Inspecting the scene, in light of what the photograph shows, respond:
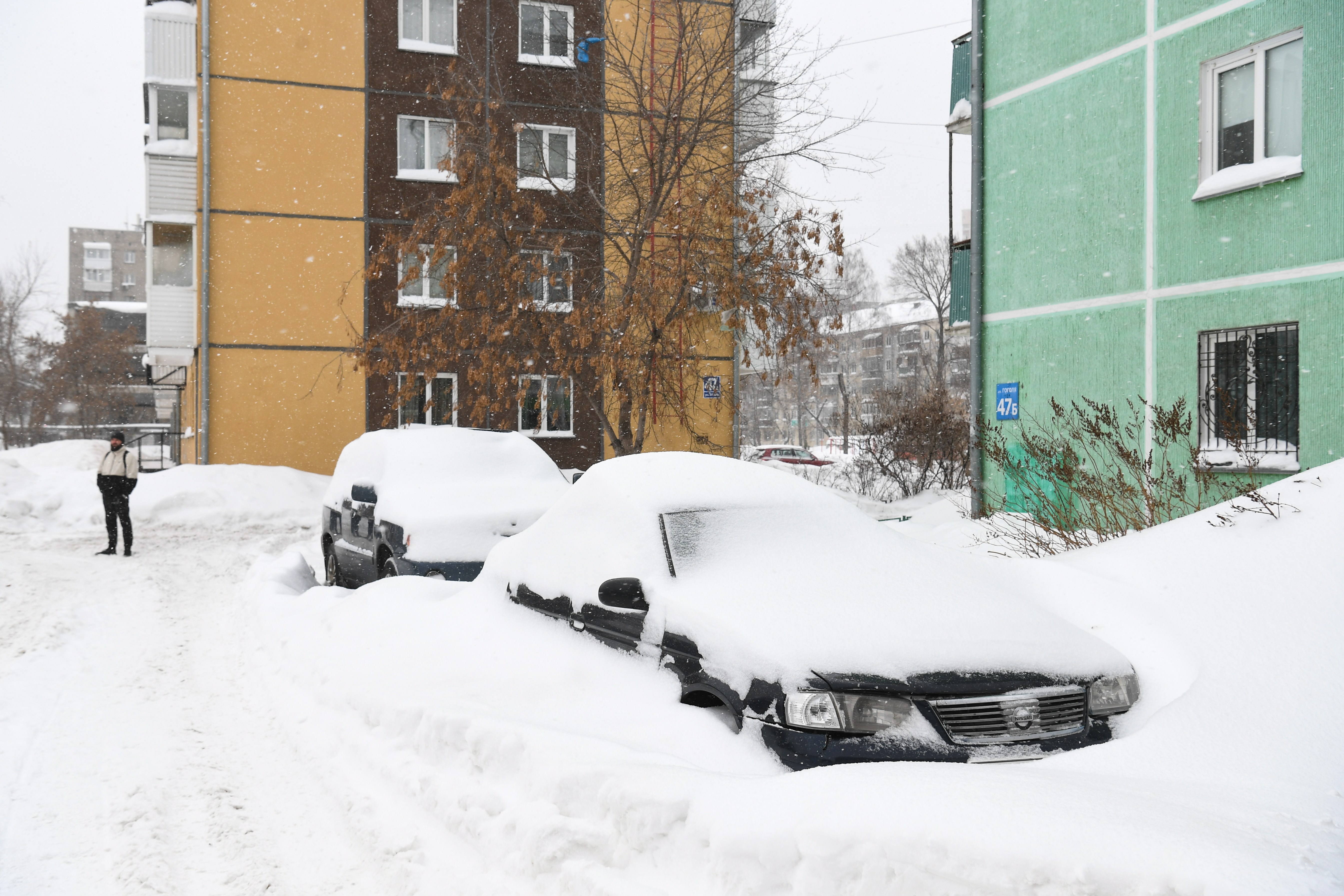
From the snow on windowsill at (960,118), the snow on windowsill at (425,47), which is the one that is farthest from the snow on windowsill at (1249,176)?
the snow on windowsill at (425,47)

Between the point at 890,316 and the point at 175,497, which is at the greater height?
the point at 890,316

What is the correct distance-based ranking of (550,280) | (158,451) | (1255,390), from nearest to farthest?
(1255,390) < (550,280) < (158,451)

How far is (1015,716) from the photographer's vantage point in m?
3.90

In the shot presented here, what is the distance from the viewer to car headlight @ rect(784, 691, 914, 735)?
3699mm

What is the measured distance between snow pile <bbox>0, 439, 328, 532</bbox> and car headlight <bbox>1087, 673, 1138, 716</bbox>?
1579cm

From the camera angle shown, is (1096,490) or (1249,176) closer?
(1096,490)

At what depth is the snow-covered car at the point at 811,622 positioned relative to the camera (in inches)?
148

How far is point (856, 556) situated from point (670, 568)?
2.88 ft

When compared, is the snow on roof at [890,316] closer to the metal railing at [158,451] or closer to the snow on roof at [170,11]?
the metal railing at [158,451]

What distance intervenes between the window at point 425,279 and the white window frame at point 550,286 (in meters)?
1.19

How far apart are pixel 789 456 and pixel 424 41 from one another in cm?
2384

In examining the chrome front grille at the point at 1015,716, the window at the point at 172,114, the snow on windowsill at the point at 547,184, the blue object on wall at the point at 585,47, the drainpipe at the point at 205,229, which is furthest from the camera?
the window at the point at 172,114

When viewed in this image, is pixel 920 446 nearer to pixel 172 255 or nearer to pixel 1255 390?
pixel 1255 390

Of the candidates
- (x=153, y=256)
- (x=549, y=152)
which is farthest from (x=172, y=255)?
(x=549, y=152)
